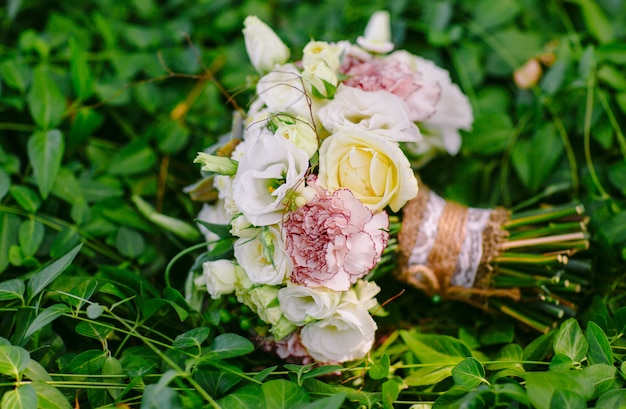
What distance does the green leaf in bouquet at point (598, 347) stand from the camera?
628 millimetres

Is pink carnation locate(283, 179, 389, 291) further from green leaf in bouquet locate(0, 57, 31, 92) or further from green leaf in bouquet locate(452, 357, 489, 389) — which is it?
green leaf in bouquet locate(0, 57, 31, 92)

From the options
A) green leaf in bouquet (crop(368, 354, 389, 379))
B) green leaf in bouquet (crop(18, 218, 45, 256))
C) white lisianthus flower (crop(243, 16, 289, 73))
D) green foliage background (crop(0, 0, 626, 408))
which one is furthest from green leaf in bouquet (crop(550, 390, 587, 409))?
green leaf in bouquet (crop(18, 218, 45, 256))

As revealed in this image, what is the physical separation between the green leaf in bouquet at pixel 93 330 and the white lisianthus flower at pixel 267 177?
0.22 metres

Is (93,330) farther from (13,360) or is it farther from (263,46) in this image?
(263,46)

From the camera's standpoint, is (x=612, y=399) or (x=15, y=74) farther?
(x=15, y=74)

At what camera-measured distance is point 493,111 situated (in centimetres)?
104

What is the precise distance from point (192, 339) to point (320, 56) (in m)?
0.37

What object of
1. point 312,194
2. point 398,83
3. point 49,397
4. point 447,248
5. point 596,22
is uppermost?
point 596,22

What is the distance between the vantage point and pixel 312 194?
2.01 ft

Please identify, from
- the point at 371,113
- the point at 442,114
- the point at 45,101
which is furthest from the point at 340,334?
the point at 45,101

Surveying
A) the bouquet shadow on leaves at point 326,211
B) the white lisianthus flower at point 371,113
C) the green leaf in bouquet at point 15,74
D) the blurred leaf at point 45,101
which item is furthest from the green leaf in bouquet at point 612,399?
the green leaf in bouquet at point 15,74

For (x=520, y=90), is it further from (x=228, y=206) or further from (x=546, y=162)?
(x=228, y=206)

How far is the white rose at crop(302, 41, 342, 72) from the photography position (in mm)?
716

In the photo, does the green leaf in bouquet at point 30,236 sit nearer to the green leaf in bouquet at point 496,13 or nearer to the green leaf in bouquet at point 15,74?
the green leaf in bouquet at point 15,74
